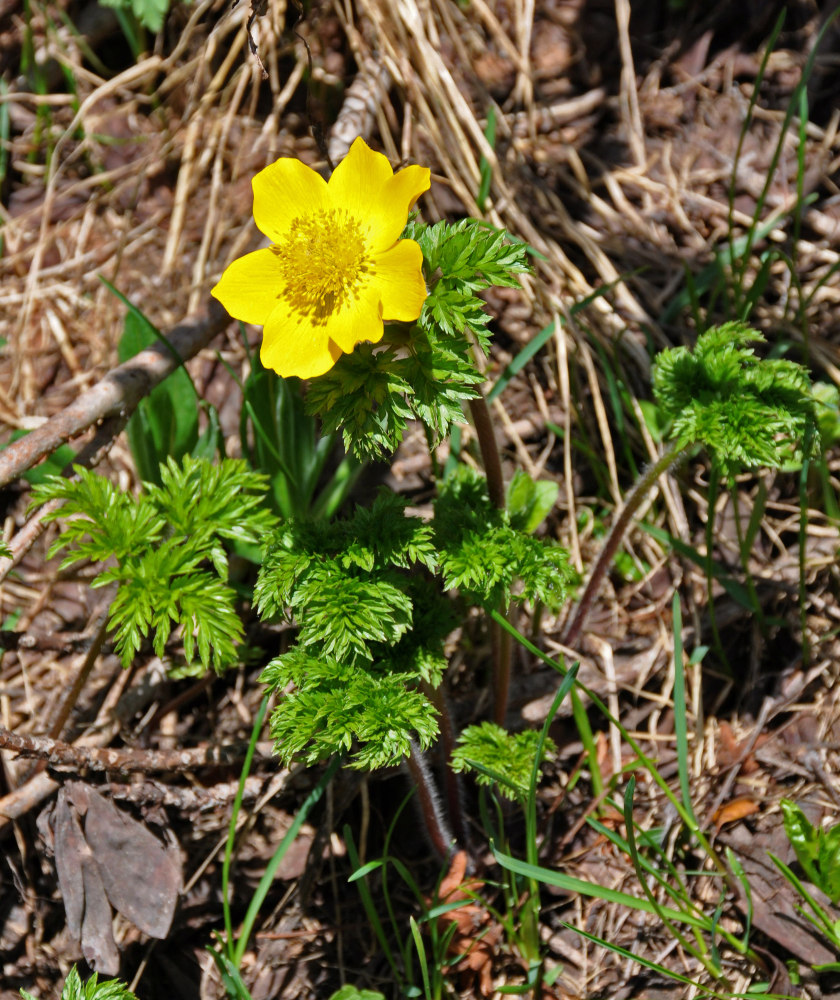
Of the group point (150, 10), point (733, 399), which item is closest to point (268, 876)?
point (733, 399)

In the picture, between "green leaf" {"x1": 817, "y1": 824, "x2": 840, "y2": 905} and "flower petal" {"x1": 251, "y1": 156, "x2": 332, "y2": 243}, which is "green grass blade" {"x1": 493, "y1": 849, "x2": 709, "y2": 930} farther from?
"flower petal" {"x1": 251, "y1": 156, "x2": 332, "y2": 243}

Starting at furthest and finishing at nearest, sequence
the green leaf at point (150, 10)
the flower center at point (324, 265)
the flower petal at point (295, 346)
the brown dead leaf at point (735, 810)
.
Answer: the green leaf at point (150, 10) → the brown dead leaf at point (735, 810) → the flower center at point (324, 265) → the flower petal at point (295, 346)

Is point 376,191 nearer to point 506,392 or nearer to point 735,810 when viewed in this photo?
point 506,392

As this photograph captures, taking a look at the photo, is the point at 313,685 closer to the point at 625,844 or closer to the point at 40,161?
the point at 625,844

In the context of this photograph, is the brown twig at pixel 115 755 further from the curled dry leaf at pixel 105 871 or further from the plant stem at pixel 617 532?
the plant stem at pixel 617 532

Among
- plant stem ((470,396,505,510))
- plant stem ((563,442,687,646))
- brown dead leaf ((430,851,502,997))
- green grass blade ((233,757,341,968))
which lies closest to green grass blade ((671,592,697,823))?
plant stem ((563,442,687,646))

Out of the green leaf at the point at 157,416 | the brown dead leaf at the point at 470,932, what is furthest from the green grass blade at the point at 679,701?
the green leaf at the point at 157,416
